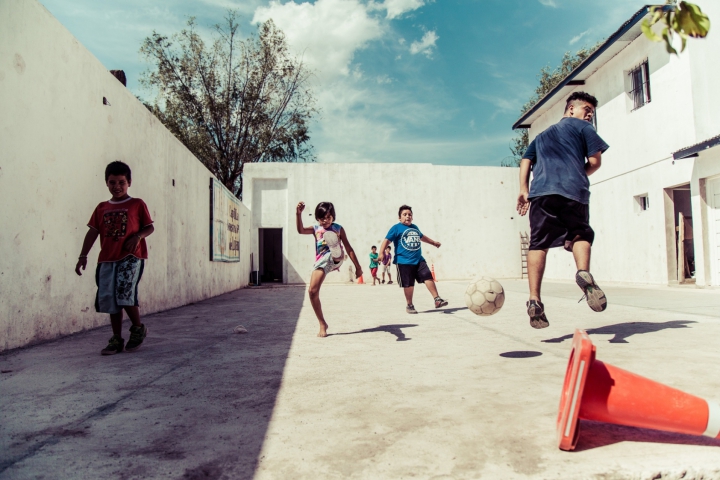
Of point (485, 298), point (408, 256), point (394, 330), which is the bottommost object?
point (394, 330)

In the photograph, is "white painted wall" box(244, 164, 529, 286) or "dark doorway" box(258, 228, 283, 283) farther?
"dark doorway" box(258, 228, 283, 283)

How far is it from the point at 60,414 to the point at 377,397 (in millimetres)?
1386

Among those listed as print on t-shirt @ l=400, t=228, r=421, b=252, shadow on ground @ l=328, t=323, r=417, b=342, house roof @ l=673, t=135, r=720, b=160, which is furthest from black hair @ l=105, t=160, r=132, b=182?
house roof @ l=673, t=135, r=720, b=160

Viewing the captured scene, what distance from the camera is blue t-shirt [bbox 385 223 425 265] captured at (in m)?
6.76

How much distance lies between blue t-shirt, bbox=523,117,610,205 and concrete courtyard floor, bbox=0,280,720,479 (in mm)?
1118

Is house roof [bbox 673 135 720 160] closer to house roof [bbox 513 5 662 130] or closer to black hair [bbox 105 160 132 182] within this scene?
house roof [bbox 513 5 662 130]

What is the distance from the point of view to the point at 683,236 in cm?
1156

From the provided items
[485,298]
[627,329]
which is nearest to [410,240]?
[485,298]

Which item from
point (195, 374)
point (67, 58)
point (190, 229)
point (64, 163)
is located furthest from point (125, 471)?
point (190, 229)

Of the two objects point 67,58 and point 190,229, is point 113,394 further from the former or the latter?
point 190,229

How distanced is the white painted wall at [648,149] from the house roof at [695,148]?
44 centimetres

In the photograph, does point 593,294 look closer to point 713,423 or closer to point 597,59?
point 713,423

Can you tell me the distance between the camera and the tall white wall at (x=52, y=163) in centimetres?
394

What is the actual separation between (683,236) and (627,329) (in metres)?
9.15
